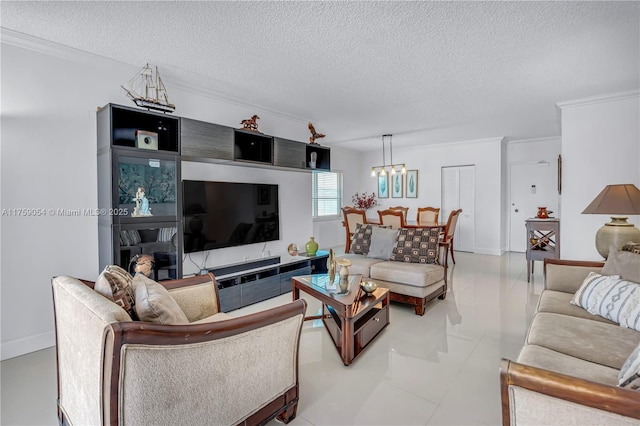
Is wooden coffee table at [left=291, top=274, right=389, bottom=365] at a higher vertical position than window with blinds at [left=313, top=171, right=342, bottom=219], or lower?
lower

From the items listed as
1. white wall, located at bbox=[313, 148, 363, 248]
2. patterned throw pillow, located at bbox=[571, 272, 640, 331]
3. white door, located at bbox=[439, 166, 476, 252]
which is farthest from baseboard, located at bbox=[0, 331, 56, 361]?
white door, located at bbox=[439, 166, 476, 252]

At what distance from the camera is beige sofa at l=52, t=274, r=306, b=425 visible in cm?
108

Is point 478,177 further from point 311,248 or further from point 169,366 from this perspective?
point 169,366

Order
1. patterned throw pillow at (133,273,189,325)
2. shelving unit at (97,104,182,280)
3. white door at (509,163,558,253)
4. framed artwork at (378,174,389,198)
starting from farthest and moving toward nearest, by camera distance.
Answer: framed artwork at (378,174,389,198) < white door at (509,163,558,253) < shelving unit at (97,104,182,280) < patterned throw pillow at (133,273,189,325)

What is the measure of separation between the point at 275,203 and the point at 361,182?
4.39 meters

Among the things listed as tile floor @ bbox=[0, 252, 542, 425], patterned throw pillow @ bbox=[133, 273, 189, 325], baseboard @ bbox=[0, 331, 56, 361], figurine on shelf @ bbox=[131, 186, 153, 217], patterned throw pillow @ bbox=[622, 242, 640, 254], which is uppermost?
figurine on shelf @ bbox=[131, 186, 153, 217]

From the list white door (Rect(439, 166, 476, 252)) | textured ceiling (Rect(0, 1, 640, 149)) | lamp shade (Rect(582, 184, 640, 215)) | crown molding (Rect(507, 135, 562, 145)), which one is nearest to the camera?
textured ceiling (Rect(0, 1, 640, 149))

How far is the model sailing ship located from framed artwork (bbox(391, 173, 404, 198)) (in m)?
5.70

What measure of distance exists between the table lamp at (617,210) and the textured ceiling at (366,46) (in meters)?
1.20

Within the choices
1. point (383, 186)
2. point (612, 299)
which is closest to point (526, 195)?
point (383, 186)

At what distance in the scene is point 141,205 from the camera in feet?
9.23

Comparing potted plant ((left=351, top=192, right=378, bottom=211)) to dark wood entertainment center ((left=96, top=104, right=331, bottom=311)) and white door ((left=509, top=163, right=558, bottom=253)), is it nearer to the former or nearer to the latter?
white door ((left=509, top=163, right=558, bottom=253))

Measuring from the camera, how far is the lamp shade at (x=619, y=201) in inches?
108

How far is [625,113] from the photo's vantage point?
3680 mm
